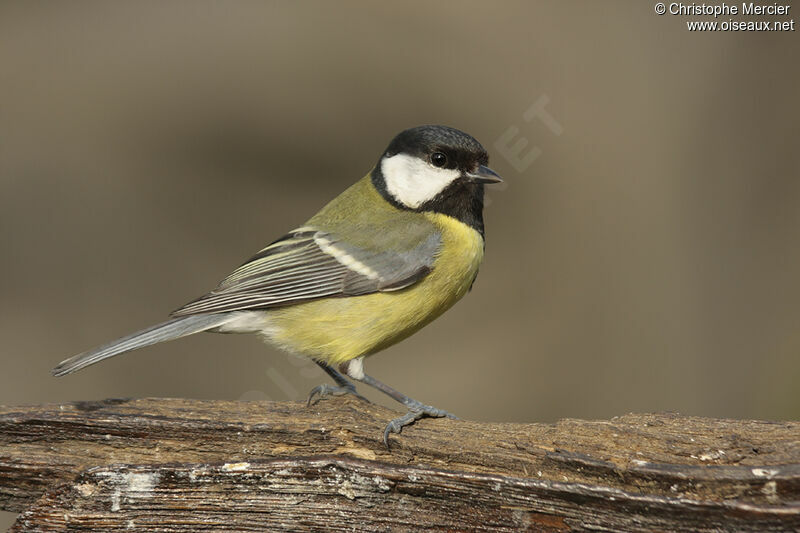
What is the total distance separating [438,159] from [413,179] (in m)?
0.16

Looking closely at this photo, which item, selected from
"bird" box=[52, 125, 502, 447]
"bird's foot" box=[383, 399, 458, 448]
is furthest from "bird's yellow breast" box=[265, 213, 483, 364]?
"bird's foot" box=[383, 399, 458, 448]

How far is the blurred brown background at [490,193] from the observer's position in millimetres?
4465

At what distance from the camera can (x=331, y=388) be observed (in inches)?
114

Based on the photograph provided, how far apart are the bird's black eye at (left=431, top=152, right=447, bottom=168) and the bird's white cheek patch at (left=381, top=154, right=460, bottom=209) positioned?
22 mm

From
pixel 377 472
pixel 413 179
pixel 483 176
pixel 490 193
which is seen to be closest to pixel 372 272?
pixel 413 179

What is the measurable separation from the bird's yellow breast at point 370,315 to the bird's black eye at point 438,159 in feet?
0.96

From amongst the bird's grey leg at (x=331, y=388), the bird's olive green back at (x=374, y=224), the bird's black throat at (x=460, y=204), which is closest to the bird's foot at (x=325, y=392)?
the bird's grey leg at (x=331, y=388)

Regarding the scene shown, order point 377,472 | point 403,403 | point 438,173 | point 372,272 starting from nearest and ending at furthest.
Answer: point 377,472 < point 403,403 < point 372,272 < point 438,173

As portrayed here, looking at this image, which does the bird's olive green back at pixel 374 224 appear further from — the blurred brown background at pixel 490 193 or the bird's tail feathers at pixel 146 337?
the blurred brown background at pixel 490 193

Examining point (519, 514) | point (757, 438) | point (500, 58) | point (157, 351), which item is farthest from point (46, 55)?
point (757, 438)

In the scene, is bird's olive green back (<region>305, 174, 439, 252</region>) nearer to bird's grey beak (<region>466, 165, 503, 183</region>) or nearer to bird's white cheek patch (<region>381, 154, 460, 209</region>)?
bird's white cheek patch (<region>381, 154, 460, 209</region>)

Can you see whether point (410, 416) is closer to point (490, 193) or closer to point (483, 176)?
point (483, 176)

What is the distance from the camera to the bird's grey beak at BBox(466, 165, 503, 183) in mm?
2890

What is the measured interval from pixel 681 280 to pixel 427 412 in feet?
9.45
